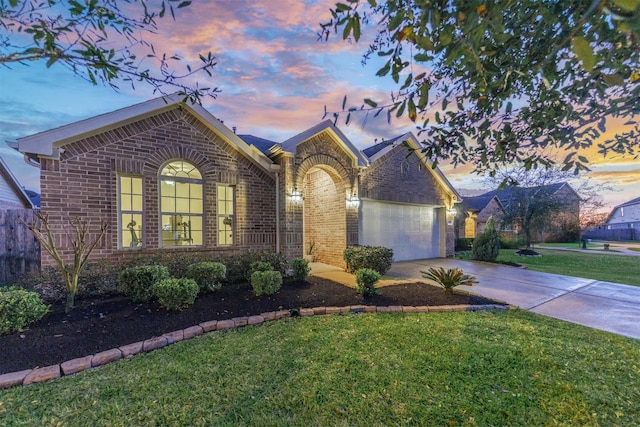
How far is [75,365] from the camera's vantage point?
318cm

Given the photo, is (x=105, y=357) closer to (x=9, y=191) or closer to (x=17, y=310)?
(x=17, y=310)

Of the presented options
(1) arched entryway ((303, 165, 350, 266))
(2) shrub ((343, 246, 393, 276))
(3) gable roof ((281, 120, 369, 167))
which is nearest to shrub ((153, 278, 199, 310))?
(3) gable roof ((281, 120, 369, 167))

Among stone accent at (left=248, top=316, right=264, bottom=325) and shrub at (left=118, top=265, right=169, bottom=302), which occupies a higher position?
shrub at (left=118, top=265, right=169, bottom=302)

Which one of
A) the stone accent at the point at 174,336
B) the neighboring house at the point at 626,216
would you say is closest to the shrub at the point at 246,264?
the stone accent at the point at 174,336

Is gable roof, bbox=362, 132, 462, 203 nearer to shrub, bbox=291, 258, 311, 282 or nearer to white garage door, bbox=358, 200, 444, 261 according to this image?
white garage door, bbox=358, 200, 444, 261

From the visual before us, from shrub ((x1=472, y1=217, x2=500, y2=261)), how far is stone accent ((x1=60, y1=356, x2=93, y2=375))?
1297 cm

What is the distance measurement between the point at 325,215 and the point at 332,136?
3.01 metres

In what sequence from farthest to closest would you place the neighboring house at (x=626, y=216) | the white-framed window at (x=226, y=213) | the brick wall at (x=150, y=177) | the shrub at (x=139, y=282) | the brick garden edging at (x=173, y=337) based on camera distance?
1. the neighboring house at (x=626, y=216)
2. the white-framed window at (x=226, y=213)
3. the brick wall at (x=150, y=177)
4. the shrub at (x=139, y=282)
5. the brick garden edging at (x=173, y=337)

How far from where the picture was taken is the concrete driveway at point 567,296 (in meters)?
4.97

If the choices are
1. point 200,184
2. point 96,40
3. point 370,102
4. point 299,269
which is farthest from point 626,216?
point 96,40

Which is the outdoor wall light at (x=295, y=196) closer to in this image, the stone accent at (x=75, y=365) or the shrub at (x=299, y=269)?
the shrub at (x=299, y=269)

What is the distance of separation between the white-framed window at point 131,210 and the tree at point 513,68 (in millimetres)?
6309

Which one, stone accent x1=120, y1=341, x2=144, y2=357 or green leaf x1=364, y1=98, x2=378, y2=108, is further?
stone accent x1=120, y1=341, x2=144, y2=357

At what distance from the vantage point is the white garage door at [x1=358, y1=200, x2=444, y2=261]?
11.1m
